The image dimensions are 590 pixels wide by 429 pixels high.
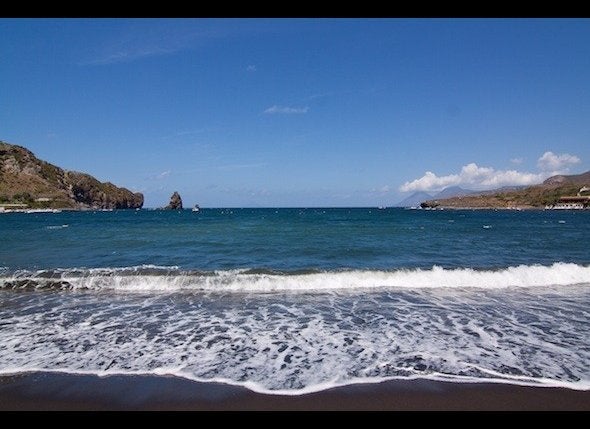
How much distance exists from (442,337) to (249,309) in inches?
202

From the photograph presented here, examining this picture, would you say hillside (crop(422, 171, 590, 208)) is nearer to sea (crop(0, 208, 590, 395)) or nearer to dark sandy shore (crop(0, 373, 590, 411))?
sea (crop(0, 208, 590, 395))

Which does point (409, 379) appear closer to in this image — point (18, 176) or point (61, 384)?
point (61, 384)

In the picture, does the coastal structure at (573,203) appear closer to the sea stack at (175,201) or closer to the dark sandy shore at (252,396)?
the dark sandy shore at (252,396)

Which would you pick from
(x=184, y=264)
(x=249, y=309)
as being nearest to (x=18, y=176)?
(x=184, y=264)

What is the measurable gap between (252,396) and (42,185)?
159 meters

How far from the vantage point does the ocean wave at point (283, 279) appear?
13.5 metres

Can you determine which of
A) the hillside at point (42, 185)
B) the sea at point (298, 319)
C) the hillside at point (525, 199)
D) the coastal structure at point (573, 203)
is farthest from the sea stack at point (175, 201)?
the sea at point (298, 319)

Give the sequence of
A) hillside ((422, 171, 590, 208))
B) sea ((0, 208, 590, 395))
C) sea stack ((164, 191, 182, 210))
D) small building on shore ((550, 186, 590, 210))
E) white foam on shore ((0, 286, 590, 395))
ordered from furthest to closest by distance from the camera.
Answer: sea stack ((164, 191, 182, 210)) → hillside ((422, 171, 590, 208)) → small building on shore ((550, 186, 590, 210)) → sea ((0, 208, 590, 395)) → white foam on shore ((0, 286, 590, 395))

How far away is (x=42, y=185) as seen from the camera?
133250 mm

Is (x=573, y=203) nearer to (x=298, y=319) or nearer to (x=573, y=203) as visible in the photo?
(x=573, y=203)

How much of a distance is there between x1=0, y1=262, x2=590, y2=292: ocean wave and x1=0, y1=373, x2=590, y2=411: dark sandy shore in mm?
7343

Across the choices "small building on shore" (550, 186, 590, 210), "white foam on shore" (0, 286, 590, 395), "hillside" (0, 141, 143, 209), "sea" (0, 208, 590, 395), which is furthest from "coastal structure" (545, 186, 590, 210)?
"hillside" (0, 141, 143, 209)

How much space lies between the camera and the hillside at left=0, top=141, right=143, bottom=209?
405ft

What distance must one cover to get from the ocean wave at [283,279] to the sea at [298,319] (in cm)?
7
